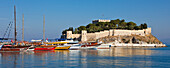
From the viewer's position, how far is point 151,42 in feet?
356

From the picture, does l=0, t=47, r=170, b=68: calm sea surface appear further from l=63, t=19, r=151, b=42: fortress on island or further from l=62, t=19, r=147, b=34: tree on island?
l=62, t=19, r=147, b=34: tree on island

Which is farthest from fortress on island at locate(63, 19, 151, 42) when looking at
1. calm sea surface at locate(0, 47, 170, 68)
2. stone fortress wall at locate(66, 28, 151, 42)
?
calm sea surface at locate(0, 47, 170, 68)

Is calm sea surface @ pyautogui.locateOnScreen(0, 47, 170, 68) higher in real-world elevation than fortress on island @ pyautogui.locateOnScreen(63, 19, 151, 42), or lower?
lower

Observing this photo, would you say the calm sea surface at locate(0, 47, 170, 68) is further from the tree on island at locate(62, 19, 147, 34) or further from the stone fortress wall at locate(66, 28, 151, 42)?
the tree on island at locate(62, 19, 147, 34)

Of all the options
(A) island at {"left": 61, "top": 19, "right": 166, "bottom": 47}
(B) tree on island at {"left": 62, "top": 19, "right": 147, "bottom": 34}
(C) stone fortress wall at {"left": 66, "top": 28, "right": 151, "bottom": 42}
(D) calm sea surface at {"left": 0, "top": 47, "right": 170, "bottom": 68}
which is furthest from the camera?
(B) tree on island at {"left": 62, "top": 19, "right": 147, "bottom": 34}

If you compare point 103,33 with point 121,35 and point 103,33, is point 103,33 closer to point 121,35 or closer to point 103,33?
point 103,33

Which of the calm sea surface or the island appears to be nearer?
the calm sea surface

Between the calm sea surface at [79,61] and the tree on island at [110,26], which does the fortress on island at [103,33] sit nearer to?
the tree on island at [110,26]

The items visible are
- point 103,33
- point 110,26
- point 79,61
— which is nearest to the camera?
point 79,61

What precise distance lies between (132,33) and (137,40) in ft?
26.5

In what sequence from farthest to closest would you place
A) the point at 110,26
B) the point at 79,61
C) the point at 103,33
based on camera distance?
the point at 110,26
the point at 103,33
the point at 79,61

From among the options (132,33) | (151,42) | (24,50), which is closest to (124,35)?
(132,33)

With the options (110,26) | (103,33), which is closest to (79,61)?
(103,33)

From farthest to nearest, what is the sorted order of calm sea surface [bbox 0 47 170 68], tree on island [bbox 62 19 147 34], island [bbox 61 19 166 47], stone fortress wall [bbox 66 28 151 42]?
tree on island [bbox 62 19 147 34] < stone fortress wall [bbox 66 28 151 42] < island [bbox 61 19 166 47] < calm sea surface [bbox 0 47 170 68]
